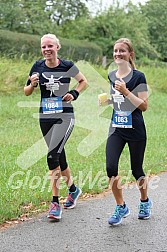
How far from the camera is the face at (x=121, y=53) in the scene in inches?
212

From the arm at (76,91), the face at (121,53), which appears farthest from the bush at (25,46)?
the face at (121,53)

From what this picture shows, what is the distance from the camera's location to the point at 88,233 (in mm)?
5129

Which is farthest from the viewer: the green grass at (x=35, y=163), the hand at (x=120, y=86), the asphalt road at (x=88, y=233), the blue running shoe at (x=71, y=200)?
the green grass at (x=35, y=163)

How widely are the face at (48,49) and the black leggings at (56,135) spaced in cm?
72

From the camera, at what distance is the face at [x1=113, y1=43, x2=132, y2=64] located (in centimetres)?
538

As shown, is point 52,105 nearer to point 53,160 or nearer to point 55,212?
point 53,160

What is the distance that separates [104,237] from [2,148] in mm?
5176

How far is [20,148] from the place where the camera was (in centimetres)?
988

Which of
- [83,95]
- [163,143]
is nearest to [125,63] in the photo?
[163,143]

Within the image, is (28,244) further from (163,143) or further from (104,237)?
(163,143)

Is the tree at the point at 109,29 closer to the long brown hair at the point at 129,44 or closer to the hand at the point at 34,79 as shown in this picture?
the hand at the point at 34,79

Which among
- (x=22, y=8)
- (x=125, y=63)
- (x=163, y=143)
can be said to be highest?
(x=22, y=8)

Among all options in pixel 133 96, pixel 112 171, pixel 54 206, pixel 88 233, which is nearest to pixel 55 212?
pixel 54 206

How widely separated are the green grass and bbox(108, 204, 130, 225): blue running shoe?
3.59ft
